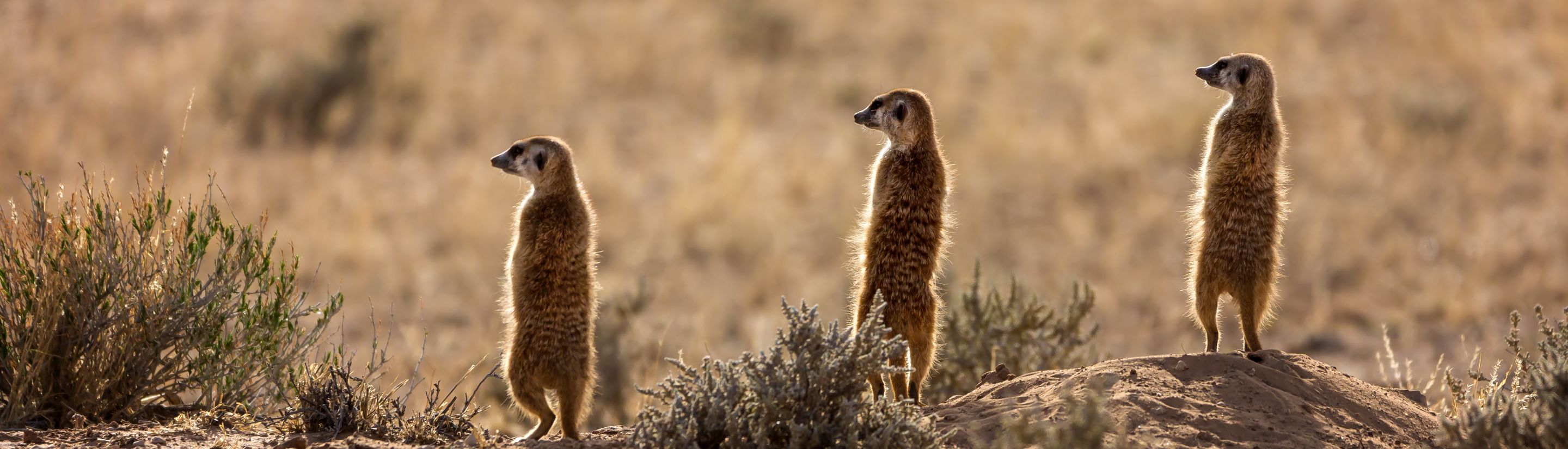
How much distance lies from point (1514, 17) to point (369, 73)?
18.5 meters

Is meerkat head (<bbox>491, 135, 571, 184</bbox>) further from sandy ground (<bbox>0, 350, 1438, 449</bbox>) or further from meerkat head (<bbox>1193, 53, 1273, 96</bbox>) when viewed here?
meerkat head (<bbox>1193, 53, 1273, 96</bbox>)

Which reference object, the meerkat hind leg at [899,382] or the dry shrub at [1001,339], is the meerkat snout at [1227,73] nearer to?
the meerkat hind leg at [899,382]

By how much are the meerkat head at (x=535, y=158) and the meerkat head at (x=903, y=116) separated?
1.39 meters

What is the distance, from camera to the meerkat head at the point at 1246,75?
6.34 meters

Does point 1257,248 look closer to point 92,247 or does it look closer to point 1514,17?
point 92,247

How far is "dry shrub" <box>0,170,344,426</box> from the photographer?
19.9 feet

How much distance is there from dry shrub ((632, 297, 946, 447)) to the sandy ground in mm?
410

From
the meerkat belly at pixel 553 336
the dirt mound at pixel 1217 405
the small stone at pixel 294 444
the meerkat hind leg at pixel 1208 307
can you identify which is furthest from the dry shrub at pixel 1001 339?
the small stone at pixel 294 444

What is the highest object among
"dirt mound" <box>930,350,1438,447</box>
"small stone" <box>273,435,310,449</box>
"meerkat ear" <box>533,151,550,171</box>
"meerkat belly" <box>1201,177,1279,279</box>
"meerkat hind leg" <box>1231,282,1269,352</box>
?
"meerkat ear" <box>533,151,550,171</box>

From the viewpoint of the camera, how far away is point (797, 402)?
5051 millimetres

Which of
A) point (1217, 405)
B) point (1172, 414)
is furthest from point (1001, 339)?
point (1172, 414)

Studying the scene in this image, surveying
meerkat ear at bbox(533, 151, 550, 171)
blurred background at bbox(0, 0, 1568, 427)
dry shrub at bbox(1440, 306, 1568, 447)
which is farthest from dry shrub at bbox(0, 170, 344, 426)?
blurred background at bbox(0, 0, 1568, 427)

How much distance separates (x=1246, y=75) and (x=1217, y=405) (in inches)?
65.0

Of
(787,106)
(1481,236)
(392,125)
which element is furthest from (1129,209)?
(392,125)
